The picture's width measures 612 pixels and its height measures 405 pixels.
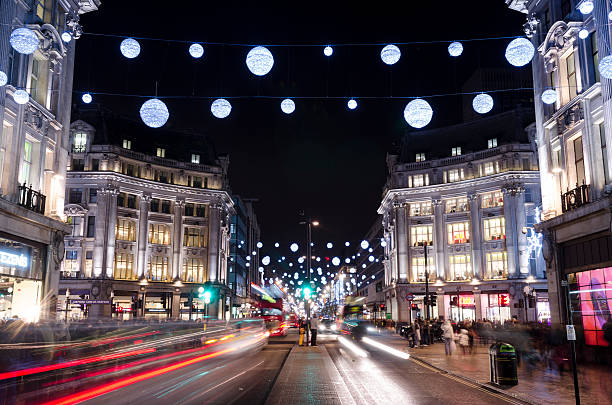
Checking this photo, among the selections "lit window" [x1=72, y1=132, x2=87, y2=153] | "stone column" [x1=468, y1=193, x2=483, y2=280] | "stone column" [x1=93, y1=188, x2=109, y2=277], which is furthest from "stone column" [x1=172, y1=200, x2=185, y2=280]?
"stone column" [x1=468, y1=193, x2=483, y2=280]

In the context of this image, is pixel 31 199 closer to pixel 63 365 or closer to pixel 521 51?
pixel 63 365

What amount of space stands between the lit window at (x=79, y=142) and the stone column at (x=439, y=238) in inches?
1726

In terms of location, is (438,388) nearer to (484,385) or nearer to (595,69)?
(484,385)

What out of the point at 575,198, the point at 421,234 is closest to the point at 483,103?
the point at 575,198

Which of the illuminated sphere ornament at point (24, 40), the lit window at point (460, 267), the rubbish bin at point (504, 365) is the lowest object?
the rubbish bin at point (504, 365)

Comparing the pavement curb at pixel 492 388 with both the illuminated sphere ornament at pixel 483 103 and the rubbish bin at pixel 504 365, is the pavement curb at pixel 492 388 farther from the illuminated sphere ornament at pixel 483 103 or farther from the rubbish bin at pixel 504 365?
the illuminated sphere ornament at pixel 483 103

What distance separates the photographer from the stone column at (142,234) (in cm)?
6788

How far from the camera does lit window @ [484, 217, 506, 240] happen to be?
64.9 meters

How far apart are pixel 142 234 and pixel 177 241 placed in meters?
5.03

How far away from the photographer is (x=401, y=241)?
7256 cm

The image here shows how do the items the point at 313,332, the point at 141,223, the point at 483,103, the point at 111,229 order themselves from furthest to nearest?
the point at 141,223 → the point at 111,229 → the point at 313,332 → the point at 483,103

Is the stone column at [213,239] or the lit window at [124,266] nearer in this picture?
the lit window at [124,266]

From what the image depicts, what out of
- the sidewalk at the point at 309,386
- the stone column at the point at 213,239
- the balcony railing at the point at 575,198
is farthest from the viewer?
the stone column at the point at 213,239

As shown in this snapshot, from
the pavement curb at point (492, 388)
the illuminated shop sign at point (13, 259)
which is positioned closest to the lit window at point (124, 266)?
the illuminated shop sign at point (13, 259)
